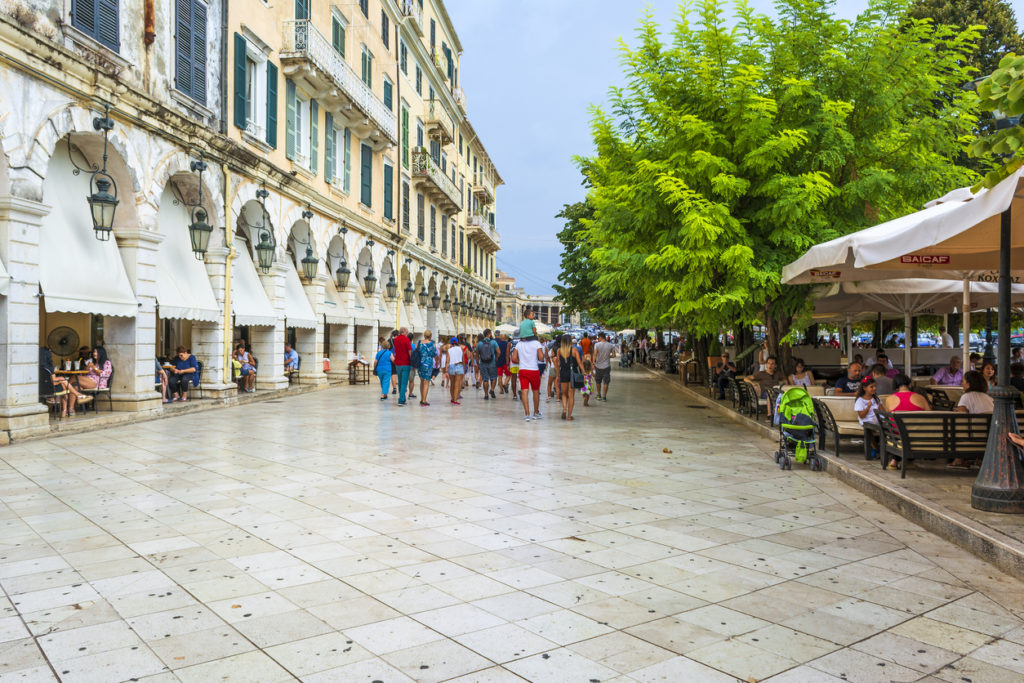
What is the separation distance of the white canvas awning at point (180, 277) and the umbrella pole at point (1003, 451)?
→ 13.0m

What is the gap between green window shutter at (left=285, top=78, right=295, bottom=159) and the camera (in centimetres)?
1945

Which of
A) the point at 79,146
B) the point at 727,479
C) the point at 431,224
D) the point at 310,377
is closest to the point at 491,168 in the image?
the point at 431,224

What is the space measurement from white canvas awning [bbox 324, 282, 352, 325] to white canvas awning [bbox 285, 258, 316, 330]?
1.09m

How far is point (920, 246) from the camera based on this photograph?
6551 millimetres

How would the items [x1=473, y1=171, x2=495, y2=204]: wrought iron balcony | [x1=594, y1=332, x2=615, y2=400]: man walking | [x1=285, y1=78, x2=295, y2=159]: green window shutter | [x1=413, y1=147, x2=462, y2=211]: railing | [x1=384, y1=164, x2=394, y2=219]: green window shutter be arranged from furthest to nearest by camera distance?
[x1=473, y1=171, x2=495, y2=204]: wrought iron balcony → [x1=413, y1=147, x2=462, y2=211]: railing → [x1=384, y1=164, x2=394, y2=219]: green window shutter → [x1=285, y1=78, x2=295, y2=159]: green window shutter → [x1=594, y1=332, x2=615, y2=400]: man walking

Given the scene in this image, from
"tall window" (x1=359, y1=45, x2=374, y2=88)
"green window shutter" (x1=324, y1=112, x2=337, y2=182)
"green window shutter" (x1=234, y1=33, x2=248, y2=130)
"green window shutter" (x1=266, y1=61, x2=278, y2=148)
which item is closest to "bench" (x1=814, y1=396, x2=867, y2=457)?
A: "green window shutter" (x1=234, y1=33, x2=248, y2=130)

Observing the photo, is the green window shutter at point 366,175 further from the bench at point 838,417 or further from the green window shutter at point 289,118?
the bench at point 838,417

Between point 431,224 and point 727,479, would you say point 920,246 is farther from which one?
point 431,224

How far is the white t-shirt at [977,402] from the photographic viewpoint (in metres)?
8.04

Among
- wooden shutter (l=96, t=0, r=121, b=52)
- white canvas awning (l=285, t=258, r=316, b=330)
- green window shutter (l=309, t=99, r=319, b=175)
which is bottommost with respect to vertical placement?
white canvas awning (l=285, t=258, r=316, b=330)

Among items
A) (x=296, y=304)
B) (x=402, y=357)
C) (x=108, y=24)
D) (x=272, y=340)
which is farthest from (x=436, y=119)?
(x=108, y=24)

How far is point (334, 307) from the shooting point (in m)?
22.8

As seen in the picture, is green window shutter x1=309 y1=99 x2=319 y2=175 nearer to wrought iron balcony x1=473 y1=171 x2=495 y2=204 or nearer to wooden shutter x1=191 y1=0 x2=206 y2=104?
wooden shutter x1=191 y1=0 x2=206 y2=104

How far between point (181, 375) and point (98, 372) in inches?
96.2
